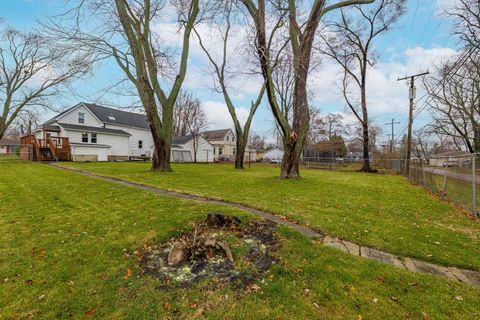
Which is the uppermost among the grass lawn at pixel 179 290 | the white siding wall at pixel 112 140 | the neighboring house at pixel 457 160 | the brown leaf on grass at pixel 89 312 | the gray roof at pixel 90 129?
the gray roof at pixel 90 129

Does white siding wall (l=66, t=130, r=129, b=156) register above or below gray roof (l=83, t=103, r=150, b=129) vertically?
below

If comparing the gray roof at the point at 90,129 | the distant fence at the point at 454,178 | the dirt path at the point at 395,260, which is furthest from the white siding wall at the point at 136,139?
the dirt path at the point at 395,260

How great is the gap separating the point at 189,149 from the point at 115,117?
385 inches

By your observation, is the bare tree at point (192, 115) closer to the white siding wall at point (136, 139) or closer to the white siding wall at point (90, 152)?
the white siding wall at point (136, 139)

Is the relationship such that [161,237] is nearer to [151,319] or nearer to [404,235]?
[151,319]

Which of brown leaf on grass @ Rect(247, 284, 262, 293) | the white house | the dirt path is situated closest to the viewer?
brown leaf on grass @ Rect(247, 284, 262, 293)

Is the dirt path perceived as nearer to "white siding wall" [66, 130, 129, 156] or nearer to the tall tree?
the tall tree

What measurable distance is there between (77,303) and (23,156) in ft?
94.8

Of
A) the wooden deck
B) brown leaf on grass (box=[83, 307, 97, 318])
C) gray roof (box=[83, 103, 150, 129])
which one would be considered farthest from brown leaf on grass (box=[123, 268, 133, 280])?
gray roof (box=[83, 103, 150, 129])

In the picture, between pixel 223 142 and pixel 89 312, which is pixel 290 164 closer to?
pixel 89 312

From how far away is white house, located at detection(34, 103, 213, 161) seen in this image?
23750mm

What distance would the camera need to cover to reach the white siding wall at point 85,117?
25.7 meters

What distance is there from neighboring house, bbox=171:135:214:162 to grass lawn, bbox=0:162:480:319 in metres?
28.3

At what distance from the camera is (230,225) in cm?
412
